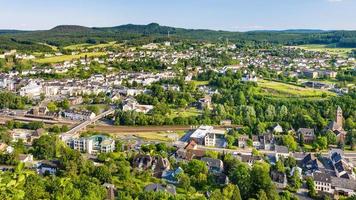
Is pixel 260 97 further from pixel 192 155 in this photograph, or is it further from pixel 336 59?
pixel 336 59

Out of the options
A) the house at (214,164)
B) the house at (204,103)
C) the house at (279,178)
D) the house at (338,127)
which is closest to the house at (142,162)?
the house at (214,164)

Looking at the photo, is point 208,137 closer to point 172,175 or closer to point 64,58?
point 172,175

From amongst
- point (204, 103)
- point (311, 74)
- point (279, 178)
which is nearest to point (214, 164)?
point (279, 178)

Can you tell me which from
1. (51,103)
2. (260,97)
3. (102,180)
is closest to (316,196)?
(102,180)

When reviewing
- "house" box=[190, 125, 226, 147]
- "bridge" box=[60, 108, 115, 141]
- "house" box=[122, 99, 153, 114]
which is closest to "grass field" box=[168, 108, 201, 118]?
"house" box=[122, 99, 153, 114]

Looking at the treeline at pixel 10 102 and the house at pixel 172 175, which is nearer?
the house at pixel 172 175

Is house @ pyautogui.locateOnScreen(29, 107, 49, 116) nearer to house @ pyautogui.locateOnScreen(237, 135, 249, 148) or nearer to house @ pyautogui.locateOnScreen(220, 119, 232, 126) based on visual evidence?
house @ pyautogui.locateOnScreen(220, 119, 232, 126)

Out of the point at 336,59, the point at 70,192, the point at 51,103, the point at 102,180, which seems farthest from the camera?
the point at 336,59

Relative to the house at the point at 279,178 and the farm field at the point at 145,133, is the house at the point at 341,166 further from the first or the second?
the farm field at the point at 145,133
